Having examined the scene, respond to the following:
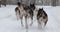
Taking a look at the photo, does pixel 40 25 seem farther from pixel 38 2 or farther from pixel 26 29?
pixel 38 2

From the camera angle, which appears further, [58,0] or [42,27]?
[58,0]

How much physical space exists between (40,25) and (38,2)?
13.5ft

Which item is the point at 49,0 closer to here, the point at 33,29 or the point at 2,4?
the point at 2,4

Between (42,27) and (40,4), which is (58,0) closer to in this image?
(40,4)

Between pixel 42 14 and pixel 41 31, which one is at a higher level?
pixel 42 14

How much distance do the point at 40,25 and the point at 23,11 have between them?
0.33 m

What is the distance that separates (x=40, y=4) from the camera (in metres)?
7.11

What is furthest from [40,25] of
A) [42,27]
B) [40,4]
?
[40,4]

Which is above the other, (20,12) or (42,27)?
(20,12)

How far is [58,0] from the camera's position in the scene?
290 inches

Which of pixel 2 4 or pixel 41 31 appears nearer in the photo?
pixel 41 31

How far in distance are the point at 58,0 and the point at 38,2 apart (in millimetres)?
757

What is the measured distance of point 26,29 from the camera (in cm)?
306

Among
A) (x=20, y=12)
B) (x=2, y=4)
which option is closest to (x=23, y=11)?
(x=20, y=12)
